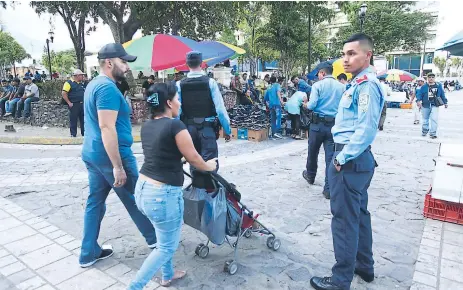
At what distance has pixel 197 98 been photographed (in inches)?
157

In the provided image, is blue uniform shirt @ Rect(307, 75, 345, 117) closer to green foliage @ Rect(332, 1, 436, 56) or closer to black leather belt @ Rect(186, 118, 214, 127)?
black leather belt @ Rect(186, 118, 214, 127)

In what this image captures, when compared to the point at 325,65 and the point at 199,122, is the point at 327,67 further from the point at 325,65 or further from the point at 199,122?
the point at 199,122

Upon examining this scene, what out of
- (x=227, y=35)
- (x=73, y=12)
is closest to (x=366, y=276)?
(x=73, y=12)

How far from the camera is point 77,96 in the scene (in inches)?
362

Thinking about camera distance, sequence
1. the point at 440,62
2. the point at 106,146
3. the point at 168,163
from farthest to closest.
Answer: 1. the point at 440,62
2. the point at 106,146
3. the point at 168,163

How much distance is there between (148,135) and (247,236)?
1.89m

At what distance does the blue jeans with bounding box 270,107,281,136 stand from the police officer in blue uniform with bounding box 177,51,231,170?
5920mm

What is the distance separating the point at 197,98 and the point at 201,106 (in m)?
0.10

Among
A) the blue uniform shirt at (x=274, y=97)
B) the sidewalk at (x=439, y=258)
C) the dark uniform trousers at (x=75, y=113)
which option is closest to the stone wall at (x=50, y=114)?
the dark uniform trousers at (x=75, y=113)

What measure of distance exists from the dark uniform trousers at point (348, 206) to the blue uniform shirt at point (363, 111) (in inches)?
4.2

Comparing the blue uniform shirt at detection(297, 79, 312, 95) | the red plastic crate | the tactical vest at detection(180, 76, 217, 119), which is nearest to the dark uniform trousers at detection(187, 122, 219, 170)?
the tactical vest at detection(180, 76, 217, 119)

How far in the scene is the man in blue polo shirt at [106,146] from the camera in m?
2.77

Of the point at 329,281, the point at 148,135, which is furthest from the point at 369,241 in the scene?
the point at 148,135

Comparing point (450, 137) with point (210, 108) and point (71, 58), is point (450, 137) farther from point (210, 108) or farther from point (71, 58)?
point (71, 58)
